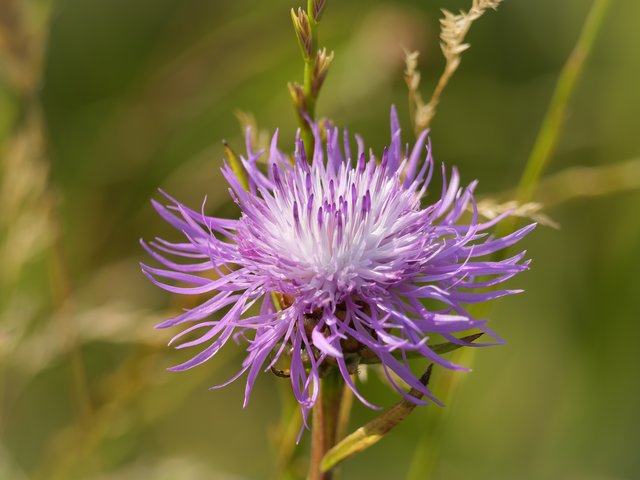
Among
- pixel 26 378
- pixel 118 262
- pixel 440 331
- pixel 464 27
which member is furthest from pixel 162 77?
pixel 440 331

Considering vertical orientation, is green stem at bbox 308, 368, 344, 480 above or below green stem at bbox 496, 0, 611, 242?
below

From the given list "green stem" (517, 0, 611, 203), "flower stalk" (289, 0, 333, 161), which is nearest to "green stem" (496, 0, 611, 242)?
"green stem" (517, 0, 611, 203)

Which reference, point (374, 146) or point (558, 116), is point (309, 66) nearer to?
point (558, 116)

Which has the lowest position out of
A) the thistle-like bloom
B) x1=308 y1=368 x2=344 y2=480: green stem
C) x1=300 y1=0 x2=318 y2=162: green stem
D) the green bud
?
x1=308 y1=368 x2=344 y2=480: green stem

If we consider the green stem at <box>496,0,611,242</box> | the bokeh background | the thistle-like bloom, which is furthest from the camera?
the bokeh background

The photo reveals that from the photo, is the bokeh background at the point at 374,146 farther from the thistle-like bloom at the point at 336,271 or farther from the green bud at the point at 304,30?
the green bud at the point at 304,30

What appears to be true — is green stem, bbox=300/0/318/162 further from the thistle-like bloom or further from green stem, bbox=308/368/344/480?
green stem, bbox=308/368/344/480

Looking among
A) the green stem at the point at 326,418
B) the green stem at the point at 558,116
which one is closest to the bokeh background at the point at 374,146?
the green stem at the point at 558,116
